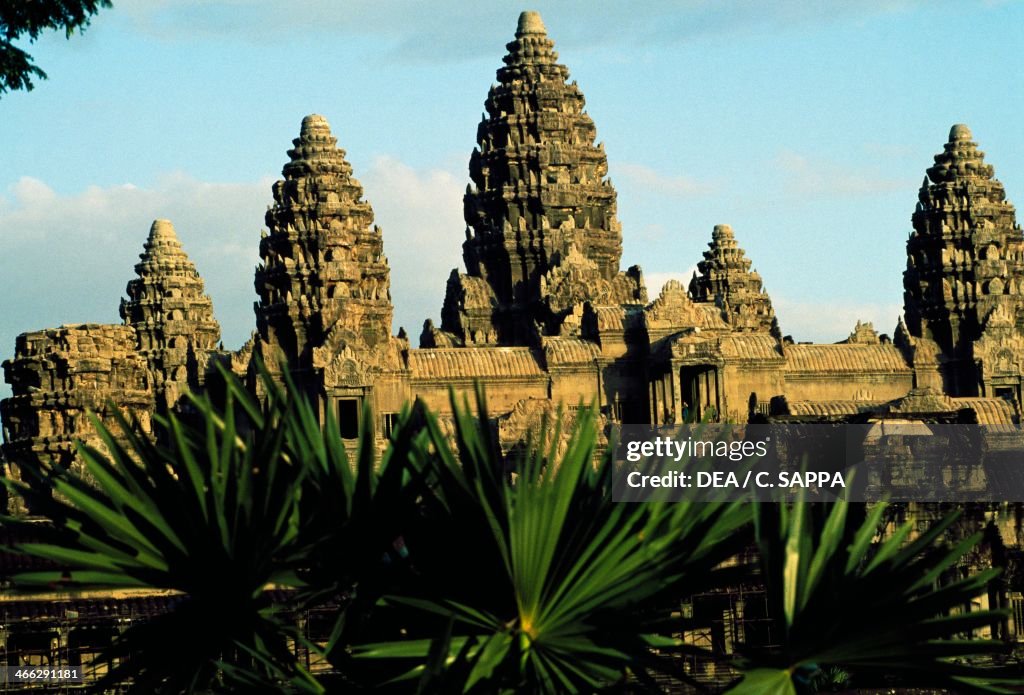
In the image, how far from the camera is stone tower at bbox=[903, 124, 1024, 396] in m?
120

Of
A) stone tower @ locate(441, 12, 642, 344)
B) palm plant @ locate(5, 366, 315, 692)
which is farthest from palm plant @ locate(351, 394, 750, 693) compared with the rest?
stone tower @ locate(441, 12, 642, 344)

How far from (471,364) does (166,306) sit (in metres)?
55.0

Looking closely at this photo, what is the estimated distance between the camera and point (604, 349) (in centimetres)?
10675

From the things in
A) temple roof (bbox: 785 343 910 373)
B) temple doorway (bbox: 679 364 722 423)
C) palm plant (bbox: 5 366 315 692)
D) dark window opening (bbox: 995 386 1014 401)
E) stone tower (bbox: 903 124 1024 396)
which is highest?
stone tower (bbox: 903 124 1024 396)

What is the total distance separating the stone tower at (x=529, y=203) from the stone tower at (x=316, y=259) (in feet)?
25.7

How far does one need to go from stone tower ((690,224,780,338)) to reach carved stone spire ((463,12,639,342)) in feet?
65.2

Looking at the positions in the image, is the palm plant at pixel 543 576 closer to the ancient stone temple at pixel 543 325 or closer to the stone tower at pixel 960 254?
the ancient stone temple at pixel 543 325

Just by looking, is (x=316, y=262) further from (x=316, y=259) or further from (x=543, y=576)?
(x=543, y=576)

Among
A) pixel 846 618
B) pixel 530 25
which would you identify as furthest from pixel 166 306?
pixel 846 618

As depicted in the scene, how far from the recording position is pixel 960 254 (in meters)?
123

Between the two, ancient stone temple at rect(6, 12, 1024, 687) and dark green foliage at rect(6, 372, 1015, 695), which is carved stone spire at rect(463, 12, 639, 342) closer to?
ancient stone temple at rect(6, 12, 1024, 687)

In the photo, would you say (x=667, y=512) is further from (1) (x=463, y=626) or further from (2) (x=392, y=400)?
(2) (x=392, y=400)

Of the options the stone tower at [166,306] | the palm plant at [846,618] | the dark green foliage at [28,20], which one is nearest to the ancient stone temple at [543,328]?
the stone tower at [166,306]

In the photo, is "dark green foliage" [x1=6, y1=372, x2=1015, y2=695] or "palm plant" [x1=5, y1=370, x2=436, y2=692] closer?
"dark green foliage" [x1=6, y1=372, x2=1015, y2=695]
